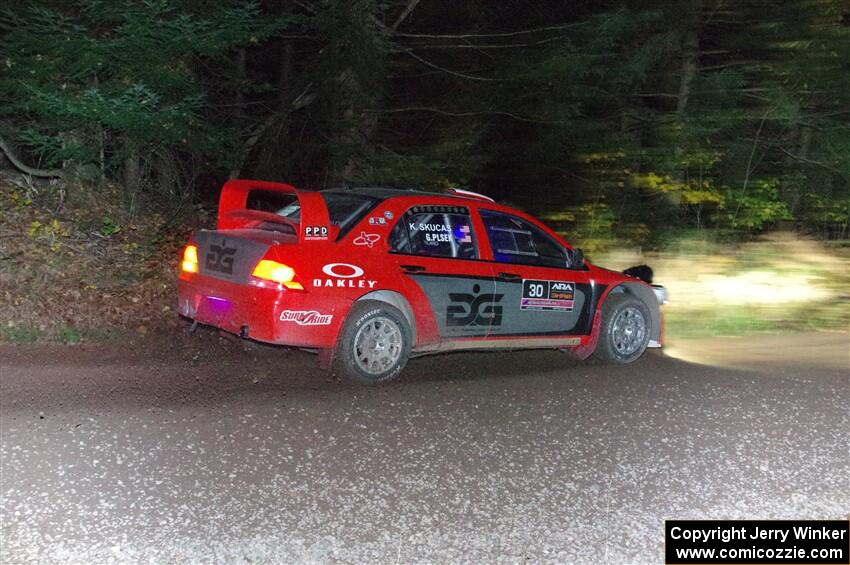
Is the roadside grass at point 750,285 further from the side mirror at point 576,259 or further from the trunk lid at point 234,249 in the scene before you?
the trunk lid at point 234,249

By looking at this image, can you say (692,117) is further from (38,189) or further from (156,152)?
(38,189)

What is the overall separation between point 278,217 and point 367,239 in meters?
0.86

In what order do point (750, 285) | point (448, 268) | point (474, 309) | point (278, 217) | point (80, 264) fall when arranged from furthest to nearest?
point (750, 285) < point (80, 264) < point (474, 309) < point (448, 268) < point (278, 217)

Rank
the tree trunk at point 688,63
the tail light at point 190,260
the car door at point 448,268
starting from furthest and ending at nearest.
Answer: the tree trunk at point 688,63 → the tail light at point 190,260 → the car door at point 448,268

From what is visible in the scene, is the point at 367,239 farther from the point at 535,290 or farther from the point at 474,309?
the point at 535,290

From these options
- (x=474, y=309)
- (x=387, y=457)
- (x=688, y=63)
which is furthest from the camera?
(x=688, y=63)

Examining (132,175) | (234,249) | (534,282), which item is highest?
(132,175)

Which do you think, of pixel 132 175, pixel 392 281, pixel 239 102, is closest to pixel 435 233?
pixel 392 281

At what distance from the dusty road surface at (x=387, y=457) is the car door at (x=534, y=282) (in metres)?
0.50

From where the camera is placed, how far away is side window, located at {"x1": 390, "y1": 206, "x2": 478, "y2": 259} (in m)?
7.60

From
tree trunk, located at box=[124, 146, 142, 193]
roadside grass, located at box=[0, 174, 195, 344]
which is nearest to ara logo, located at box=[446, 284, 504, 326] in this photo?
roadside grass, located at box=[0, 174, 195, 344]

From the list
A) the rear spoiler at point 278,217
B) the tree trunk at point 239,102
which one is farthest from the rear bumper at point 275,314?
the tree trunk at point 239,102

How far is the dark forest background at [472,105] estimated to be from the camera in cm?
1169

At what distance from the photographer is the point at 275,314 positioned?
682 centimetres
